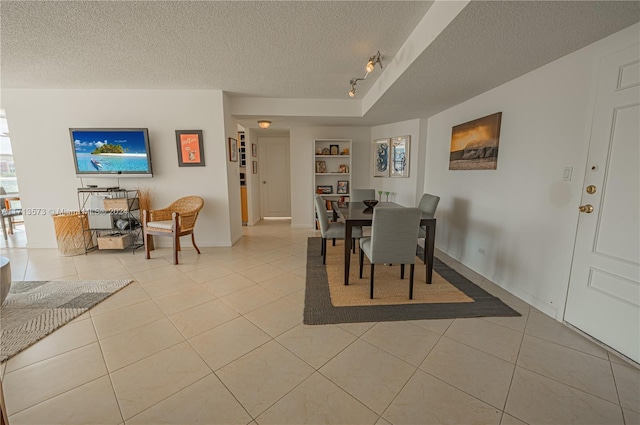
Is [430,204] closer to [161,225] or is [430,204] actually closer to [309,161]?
[309,161]

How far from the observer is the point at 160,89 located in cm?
370

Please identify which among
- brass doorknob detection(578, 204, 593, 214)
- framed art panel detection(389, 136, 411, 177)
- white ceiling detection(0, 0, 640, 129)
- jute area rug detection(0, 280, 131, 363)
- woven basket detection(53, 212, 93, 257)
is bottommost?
jute area rug detection(0, 280, 131, 363)

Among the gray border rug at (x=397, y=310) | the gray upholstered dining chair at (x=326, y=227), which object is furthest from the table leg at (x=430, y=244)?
the gray upholstered dining chair at (x=326, y=227)

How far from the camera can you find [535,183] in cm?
231

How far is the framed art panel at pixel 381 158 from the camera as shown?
5.12 metres

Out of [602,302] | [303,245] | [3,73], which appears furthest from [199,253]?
[602,302]

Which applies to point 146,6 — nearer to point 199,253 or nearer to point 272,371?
point 272,371

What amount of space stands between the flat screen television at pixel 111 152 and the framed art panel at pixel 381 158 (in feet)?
13.1

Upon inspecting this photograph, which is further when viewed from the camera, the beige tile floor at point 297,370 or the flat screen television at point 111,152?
the flat screen television at point 111,152

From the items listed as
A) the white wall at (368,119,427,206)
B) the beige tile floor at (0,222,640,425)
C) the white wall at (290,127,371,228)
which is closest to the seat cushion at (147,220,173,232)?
the beige tile floor at (0,222,640,425)

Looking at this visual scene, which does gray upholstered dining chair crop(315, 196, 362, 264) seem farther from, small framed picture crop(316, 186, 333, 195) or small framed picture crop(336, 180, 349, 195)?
small framed picture crop(336, 180, 349, 195)

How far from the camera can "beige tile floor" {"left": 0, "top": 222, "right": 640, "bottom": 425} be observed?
1284 mm

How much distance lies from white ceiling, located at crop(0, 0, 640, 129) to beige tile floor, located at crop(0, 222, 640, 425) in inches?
83.1

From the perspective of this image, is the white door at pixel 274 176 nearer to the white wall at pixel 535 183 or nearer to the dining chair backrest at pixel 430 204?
the dining chair backrest at pixel 430 204
